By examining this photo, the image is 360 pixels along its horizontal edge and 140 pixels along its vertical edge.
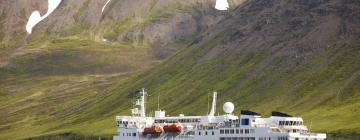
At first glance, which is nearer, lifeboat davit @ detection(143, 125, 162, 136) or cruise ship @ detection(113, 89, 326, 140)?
cruise ship @ detection(113, 89, 326, 140)

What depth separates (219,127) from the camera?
12012 cm

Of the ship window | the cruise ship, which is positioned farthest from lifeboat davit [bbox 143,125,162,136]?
the ship window

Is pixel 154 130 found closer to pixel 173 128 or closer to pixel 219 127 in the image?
pixel 173 128

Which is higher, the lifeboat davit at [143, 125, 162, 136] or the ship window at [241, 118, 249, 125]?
the ship window at [241, 118, 249, 125]

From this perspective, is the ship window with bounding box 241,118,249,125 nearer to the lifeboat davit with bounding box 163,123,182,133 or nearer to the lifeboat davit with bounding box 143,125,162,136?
the lifeboat davit with bounding box 163,123,182,133

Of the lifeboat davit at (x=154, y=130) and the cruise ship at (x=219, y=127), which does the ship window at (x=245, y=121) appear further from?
the lifeboat davit at (x=154, y=130)

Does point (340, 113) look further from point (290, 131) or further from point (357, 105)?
point (290, 131)

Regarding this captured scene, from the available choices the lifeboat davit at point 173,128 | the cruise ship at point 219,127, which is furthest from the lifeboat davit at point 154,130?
the lifeboat davit at point 173,128

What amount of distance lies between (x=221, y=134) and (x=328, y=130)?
2591 inches

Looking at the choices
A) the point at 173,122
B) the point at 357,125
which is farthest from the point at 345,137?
the point at 173,122

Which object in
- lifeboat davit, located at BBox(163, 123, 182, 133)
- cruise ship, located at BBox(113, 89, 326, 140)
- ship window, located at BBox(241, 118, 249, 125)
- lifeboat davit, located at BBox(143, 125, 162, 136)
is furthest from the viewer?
lifeboat davit, located at BBox(143, 125, 162, 136)

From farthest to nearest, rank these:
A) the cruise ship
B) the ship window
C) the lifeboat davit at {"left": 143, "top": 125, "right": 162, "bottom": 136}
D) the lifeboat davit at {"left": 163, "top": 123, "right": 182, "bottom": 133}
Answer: the lifeboat davit at {"left": 143, "top": 125, "right": 162, "bottom": 136} < the lifeboat davit at {"left": 163, "top": 123, "right": 182, "bottom": 133} < the ship window < the cruise ship

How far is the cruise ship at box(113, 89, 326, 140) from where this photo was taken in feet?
378

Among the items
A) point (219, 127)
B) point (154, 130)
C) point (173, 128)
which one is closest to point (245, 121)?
point (219, 127)
